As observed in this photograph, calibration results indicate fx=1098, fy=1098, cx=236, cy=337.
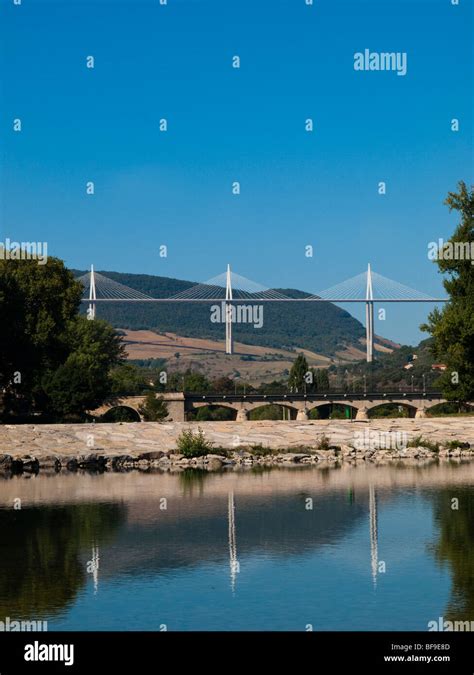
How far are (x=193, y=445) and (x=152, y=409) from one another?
36311mm

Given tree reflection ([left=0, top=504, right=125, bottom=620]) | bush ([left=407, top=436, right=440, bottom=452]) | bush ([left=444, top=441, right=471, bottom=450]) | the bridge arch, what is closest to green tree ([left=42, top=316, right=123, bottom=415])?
bush ([left=407, top=436, right=440, bottom=452])

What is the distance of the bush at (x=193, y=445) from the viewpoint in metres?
34.2

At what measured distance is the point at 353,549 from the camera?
54.6ft

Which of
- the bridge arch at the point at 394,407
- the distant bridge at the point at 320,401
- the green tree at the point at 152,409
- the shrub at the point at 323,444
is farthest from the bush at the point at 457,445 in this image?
the distant bridge at the point at 320,401

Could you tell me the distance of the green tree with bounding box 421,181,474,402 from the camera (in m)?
35.1

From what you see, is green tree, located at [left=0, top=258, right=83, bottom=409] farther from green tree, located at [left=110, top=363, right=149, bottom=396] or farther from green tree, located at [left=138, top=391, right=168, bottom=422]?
green tree, located at [left=110, top=363, right=149, bottom=396]

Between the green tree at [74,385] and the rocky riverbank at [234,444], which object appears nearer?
the rocky riverbank at [234,444]

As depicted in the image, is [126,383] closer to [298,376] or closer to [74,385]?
[298,376]

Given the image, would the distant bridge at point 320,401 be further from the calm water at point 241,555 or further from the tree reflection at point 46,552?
the tree reflection at point 46,552

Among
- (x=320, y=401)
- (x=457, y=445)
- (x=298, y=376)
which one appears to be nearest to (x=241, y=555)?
(x=457, y=445)

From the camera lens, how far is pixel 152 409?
70.4m

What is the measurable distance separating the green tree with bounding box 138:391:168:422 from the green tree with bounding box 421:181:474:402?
35.0 metres

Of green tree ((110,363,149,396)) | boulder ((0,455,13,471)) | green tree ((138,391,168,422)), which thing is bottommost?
boulder ((0,455,13,471))

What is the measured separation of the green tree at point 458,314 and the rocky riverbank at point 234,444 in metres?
2.56
